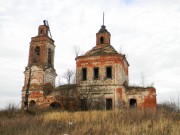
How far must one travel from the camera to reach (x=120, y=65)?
2841cm

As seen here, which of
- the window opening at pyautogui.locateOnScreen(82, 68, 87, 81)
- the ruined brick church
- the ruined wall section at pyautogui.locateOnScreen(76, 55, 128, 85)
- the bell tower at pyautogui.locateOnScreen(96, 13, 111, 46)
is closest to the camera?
the ruined brick church

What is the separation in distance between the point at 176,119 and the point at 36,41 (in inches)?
903

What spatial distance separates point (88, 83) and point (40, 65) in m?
6.04

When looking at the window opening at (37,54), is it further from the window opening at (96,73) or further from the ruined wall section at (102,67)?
the window opening at (96,73)

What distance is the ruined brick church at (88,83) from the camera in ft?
88.8

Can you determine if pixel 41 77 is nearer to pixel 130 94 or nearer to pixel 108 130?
pixel 130 94

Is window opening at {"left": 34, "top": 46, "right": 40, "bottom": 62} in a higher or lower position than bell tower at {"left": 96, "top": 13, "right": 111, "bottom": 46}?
lower

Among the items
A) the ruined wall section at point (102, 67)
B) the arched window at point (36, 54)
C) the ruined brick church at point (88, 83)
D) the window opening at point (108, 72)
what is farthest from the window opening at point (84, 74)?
the arched window at point (36, 54)

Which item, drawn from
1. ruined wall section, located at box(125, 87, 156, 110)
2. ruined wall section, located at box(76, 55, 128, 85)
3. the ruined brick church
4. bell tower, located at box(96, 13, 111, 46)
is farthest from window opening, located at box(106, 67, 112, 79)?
bell tower, located at box(96, 13, 111, 46)

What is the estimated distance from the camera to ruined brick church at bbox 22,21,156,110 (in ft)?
88.8

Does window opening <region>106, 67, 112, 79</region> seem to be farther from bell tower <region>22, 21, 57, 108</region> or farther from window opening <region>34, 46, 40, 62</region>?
window opening <region>34, 46, 40, 62</region>

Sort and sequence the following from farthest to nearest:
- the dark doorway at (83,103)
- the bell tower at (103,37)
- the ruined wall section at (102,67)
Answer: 1. the bell tower at (103,37)
2. the ruined wall section at (102,67)
3. the dark doorway at (83,103)

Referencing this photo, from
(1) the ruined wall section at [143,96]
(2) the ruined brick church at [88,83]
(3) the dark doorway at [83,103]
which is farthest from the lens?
(2) the ruined brick church at [88,83]

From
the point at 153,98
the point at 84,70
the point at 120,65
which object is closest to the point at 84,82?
the point at 84,70
